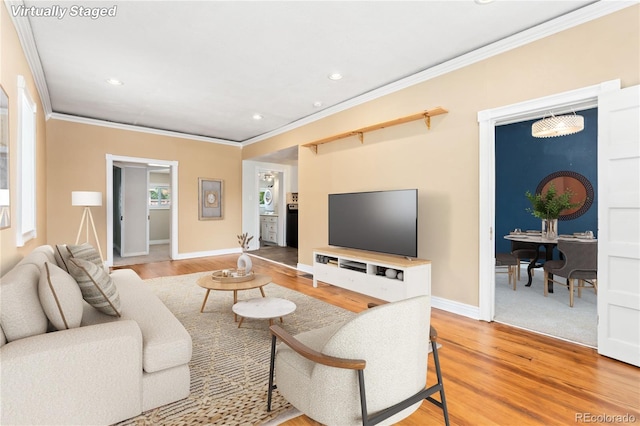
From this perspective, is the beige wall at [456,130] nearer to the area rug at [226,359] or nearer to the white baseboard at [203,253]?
the area rug at [226,359]

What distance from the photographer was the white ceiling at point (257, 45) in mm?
2537

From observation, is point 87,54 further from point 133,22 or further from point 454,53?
point 454,53

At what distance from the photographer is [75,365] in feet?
4.86

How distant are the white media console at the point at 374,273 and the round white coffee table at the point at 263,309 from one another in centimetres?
125

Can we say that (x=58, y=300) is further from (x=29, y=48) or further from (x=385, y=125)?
(x=385, y=125)

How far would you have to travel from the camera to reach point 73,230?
5.57m

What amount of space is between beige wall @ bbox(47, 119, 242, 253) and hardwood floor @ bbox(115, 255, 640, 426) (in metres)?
5.59

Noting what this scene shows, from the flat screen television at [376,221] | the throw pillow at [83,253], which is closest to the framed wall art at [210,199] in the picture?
the flat screen television at [376,221]

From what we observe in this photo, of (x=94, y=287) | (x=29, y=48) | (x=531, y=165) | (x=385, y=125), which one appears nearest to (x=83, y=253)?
(x=94, y=287)

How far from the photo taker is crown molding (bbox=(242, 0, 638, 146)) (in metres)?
2.43

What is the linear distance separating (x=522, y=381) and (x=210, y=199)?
658 centimetres

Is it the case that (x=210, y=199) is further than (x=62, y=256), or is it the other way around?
(x=210, y=199)

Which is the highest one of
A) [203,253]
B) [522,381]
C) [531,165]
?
[531,165]

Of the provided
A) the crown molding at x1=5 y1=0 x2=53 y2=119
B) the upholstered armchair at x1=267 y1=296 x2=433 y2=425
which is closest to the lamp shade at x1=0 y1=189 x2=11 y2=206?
the crown molding at x1=5 y1=0 x2=53 y2=119
